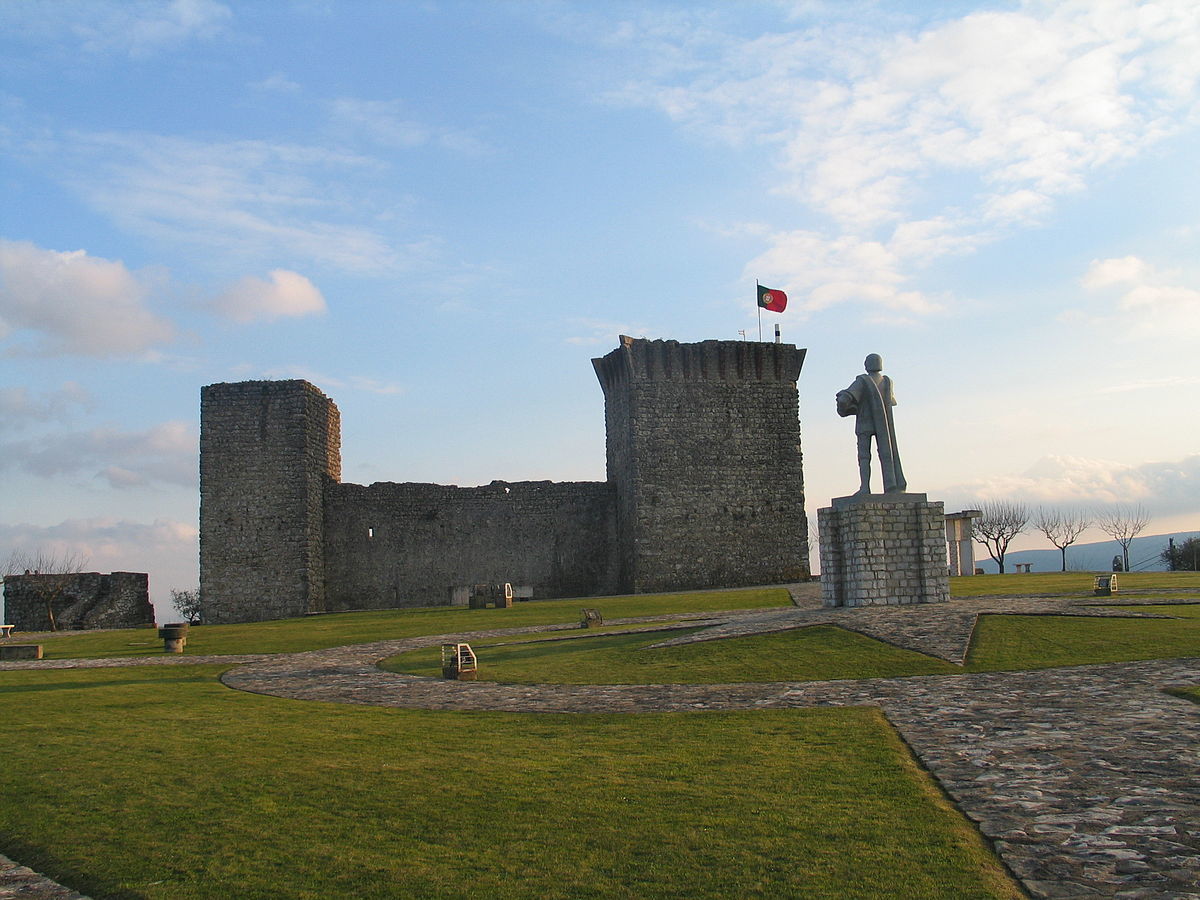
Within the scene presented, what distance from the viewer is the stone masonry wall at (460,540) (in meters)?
35.5

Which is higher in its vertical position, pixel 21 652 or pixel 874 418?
pixel 874 418

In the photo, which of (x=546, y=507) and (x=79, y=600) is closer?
(x=79, y=600)

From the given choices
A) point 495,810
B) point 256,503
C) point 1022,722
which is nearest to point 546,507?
point 256,503

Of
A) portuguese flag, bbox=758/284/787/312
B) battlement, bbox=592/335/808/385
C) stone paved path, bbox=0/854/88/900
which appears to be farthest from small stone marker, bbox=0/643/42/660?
portuguese flag, bbox=758/284/787/312

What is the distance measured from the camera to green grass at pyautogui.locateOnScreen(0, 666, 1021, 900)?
18.1 ft

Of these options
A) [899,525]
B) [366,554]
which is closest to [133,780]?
[899,525]

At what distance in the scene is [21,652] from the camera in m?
20.3

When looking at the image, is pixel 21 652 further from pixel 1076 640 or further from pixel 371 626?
pixel 1076 640

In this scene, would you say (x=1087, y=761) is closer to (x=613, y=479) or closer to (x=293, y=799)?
(x=293, y=799)

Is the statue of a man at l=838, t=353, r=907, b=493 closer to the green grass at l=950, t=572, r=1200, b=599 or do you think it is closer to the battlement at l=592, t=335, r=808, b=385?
the green grass at l=950, t=572, r=1200, b=599

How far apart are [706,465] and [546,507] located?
20.1ft

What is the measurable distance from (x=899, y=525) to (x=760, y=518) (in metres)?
18.3

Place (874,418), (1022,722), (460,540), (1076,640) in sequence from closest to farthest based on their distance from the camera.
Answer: (1022,722) → (1076,640) → (874,418) → (460,540)

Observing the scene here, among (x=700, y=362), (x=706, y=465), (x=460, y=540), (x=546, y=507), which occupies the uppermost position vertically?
(x=700, y=362)
